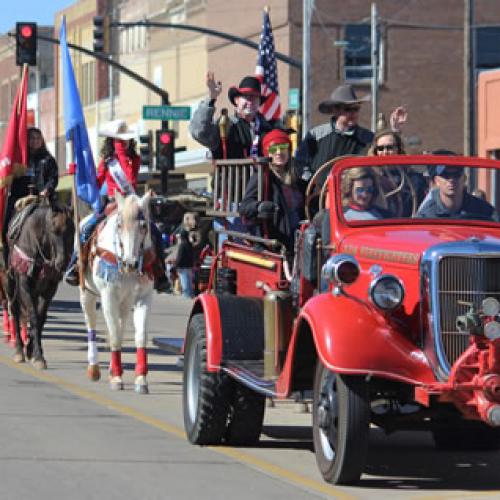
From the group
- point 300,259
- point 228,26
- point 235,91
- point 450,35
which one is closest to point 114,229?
point 235,91

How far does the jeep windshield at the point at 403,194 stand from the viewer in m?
11.5

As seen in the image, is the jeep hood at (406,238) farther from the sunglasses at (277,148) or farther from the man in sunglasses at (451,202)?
the sunglasses at (277,148)

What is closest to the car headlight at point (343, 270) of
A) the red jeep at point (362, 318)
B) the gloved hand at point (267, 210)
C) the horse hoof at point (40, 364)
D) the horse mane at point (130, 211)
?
the red jeep at point (362, 318)

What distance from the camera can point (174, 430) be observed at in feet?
44.7

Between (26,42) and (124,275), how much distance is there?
22.1m

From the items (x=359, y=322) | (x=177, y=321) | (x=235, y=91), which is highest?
(x=235, y=91)

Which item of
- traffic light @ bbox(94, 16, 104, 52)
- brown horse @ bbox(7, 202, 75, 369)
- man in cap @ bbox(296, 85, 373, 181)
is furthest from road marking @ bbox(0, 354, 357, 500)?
traffic light @ bbox(94, 16, 104, 52)

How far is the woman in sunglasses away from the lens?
11547 mm

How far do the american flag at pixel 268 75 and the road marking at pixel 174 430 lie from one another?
3.71 meters

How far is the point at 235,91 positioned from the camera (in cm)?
1575

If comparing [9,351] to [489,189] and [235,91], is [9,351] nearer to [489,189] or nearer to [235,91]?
[235,91]

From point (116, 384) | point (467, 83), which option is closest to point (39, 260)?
point (116, 384)

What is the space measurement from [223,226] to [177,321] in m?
14.0

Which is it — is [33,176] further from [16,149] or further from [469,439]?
[469,439]
